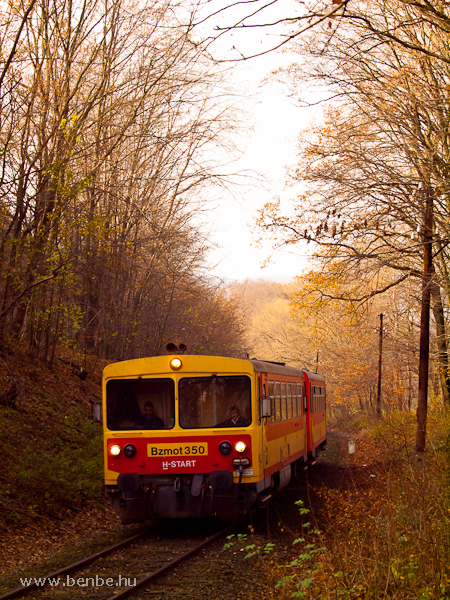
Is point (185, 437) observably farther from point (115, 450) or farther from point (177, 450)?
point (115, 450)

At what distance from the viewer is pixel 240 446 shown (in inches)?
358

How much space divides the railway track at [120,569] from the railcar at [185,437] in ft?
1.45

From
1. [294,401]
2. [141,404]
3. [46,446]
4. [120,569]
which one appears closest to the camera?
[120,569]

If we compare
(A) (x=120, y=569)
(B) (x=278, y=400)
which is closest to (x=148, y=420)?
(A) (x=120, y=569)

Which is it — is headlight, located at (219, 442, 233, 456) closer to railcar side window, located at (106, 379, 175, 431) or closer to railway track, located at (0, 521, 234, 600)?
railcar side window, located at (106, 379, 175, 431)

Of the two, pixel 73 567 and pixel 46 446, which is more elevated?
pixel 46 446

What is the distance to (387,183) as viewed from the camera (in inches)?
513

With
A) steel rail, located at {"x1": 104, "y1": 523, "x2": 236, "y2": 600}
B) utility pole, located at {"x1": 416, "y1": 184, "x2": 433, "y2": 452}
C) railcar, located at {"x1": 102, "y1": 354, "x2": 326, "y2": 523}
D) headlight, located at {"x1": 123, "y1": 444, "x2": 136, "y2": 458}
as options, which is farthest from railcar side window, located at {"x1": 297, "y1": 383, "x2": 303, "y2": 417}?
headlight, located at {"x1": 123, "y1": 444, "x2": 136, "y2": 458}

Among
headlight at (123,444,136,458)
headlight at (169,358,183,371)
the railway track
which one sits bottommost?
the railway track

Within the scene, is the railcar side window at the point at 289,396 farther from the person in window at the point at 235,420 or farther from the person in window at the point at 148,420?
the person in window at the point at 148,420

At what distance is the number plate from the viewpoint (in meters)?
9.10

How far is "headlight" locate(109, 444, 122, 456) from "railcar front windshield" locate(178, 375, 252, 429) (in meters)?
0.98

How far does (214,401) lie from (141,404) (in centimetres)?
110

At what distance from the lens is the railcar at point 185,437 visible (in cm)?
895
